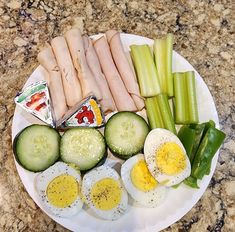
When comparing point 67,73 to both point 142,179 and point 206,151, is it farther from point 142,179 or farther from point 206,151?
point 206,151

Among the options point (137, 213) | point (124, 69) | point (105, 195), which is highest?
point (124, 69)

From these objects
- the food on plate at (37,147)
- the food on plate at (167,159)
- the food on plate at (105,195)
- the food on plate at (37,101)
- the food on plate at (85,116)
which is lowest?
the food on plate at (105,195)

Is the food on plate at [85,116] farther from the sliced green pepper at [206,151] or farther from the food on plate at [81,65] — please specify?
the sliced green pepper at [206,151]

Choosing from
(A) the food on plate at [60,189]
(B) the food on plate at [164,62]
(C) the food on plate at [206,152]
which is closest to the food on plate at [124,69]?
(B) the food on plate at [164,62]

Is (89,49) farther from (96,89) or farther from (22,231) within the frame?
(22,231)

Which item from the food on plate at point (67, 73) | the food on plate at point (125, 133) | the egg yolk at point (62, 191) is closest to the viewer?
the egg yolk at point (62, 191)

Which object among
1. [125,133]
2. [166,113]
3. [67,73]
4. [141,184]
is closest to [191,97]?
[166,113]

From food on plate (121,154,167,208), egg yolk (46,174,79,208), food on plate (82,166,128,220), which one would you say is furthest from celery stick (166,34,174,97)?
egg yolk (46,174,79,208)
